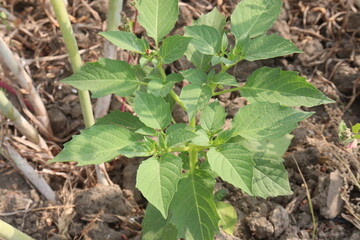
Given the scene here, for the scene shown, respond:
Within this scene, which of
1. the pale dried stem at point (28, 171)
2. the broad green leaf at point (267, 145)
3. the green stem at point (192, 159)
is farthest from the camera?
the pale dried stem at point (28, 171)

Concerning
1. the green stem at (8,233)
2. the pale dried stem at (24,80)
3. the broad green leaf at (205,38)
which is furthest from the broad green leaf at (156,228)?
the pale dried stem at (24,80)

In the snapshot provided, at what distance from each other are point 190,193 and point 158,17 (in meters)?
0.63

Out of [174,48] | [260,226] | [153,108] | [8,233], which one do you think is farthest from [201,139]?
[8,233]

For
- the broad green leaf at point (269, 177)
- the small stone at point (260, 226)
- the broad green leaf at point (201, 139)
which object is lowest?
the small stone at point (260, 226)

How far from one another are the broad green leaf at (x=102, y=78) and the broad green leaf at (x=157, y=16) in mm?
162

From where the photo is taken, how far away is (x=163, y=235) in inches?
66.2

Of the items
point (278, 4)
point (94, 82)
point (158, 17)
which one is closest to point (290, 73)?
point (278, 4)

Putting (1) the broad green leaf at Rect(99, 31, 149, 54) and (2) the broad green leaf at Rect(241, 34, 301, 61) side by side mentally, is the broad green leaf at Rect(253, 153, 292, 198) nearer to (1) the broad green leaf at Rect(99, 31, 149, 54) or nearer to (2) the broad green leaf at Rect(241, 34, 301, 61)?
(2) the broad green leaf at Rect(241, 34, 301, 61)

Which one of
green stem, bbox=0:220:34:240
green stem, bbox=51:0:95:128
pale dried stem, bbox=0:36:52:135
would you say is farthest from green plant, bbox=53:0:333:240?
pale dried stem, bbox=0:36:52:135

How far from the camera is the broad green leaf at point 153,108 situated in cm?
142

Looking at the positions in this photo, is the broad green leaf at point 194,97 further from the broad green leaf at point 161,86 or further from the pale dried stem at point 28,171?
the pale dried stem at point 28,171

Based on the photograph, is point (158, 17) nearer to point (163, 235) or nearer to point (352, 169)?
point (163, 235)

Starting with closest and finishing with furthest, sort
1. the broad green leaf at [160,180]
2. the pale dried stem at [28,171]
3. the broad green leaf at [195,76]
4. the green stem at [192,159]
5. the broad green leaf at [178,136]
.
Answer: the broad green leaf at [160,180] → the broad green leaf at [178,136] → the broad green leaf at [195,76] → the green stem at [192,159] → the pale dried stem at [28,171]

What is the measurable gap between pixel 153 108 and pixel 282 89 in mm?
452
